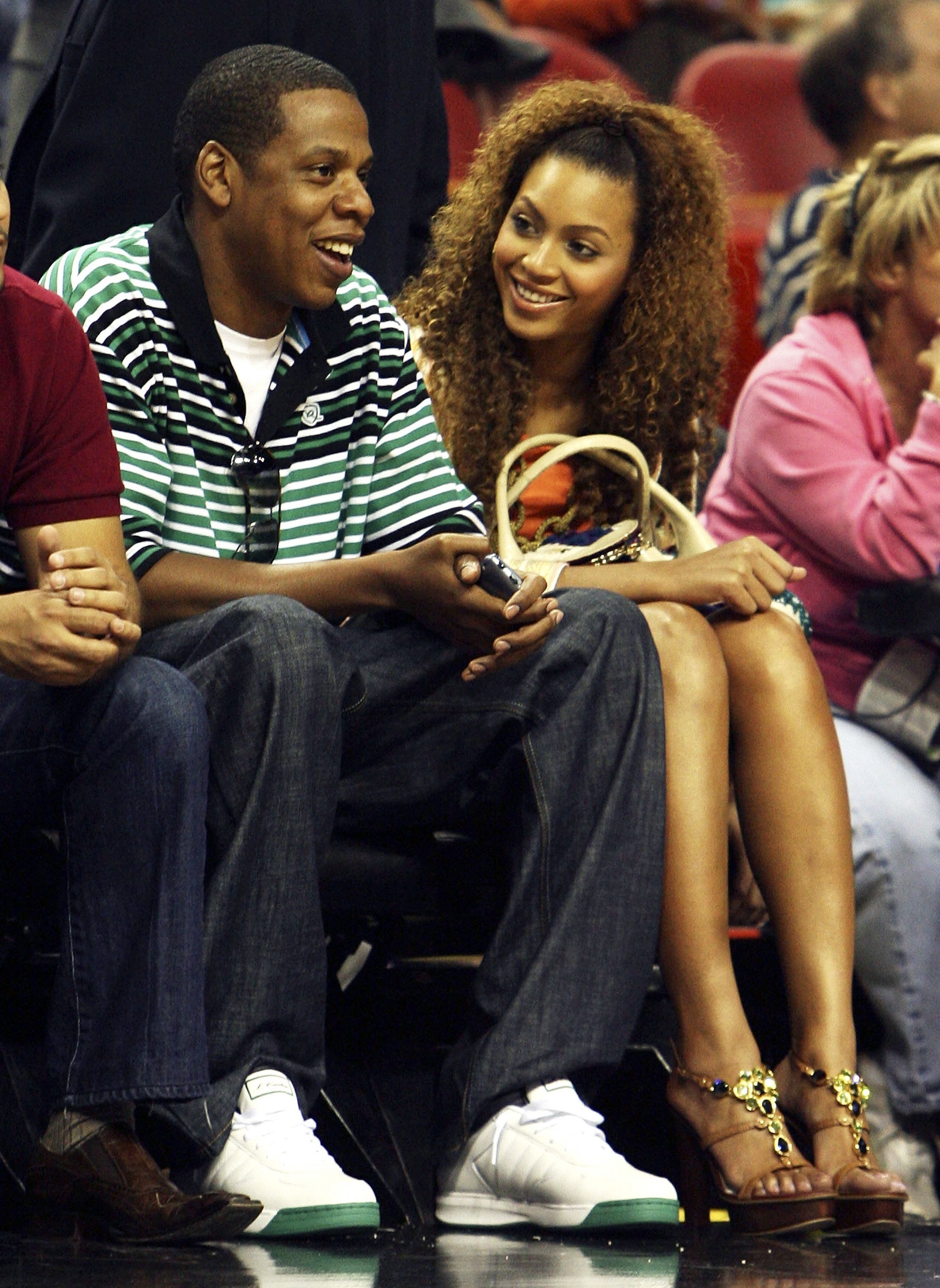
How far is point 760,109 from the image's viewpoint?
4750 millimetres

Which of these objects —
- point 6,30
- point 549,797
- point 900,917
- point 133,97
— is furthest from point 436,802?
point 6,30

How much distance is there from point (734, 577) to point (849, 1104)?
1.93ft

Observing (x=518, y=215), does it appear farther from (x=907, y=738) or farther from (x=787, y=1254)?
(x=787, y=1254)

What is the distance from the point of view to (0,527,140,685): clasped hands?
1720 mm

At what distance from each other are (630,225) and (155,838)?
1160mm

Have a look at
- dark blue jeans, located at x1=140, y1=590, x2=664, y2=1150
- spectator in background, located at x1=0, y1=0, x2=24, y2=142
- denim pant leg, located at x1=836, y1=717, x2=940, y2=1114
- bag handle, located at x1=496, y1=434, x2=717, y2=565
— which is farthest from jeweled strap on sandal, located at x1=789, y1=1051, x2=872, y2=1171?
spectator in background, located at x1=0, y1=0, x2=24, y2=142

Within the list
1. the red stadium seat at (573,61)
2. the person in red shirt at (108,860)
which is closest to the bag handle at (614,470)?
the person in red shirt at (108,860)

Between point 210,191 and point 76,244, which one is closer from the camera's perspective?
point 210,191

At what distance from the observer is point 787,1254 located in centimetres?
182

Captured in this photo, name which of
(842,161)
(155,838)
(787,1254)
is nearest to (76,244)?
(155,838)

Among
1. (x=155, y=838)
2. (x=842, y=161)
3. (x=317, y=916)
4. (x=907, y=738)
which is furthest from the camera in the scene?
(x=842, y=161)

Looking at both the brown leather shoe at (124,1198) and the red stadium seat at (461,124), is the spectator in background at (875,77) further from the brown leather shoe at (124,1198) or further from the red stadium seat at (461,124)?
the brown leather shoe at (124,1198)

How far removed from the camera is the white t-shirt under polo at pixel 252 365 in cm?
213

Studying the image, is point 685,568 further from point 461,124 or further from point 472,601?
point 461,124
